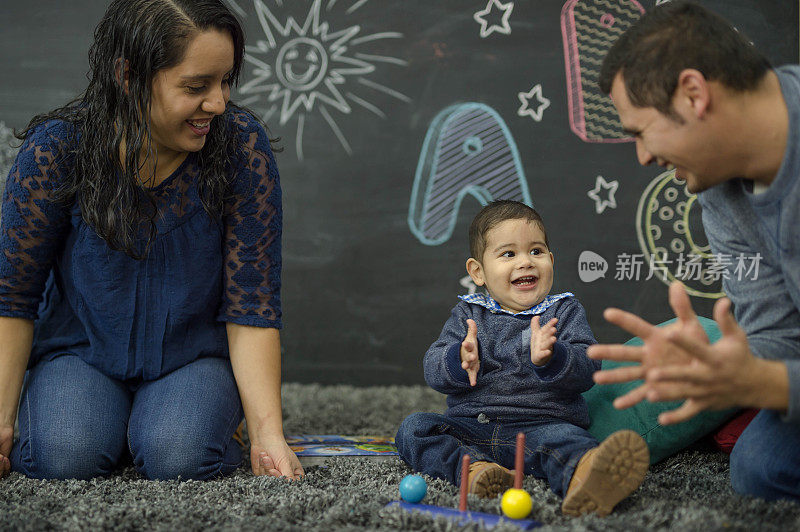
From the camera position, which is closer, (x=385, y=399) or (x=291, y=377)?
(x=385, y=399)

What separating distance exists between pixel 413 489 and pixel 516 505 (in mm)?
184

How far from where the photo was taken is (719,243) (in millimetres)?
1396

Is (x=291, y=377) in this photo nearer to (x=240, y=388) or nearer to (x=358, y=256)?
(x=358, y=256)

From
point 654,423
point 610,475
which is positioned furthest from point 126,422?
point 654,423

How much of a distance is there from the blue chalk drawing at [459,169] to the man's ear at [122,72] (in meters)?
1.28

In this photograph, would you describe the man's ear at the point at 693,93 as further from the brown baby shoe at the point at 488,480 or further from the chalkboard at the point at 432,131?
the chalkboard at the point at 432,131

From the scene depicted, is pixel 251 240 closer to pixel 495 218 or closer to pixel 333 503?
pixel 495 218

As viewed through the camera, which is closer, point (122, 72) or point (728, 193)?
point (728, 193)

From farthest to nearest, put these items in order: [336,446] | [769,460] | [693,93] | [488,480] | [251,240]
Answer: [336,446] < [251,240] < [488,480] < [769,460] < [693,93]

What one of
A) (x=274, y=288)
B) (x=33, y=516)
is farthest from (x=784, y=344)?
(x=33, y=516)

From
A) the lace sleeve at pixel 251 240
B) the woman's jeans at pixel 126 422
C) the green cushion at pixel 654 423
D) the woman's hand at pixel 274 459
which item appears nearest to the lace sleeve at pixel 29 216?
the woman's jeans at pixel 126 422

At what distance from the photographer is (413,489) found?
4.18 feet

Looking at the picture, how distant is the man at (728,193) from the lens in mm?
1013

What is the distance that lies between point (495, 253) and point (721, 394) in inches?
27.9
